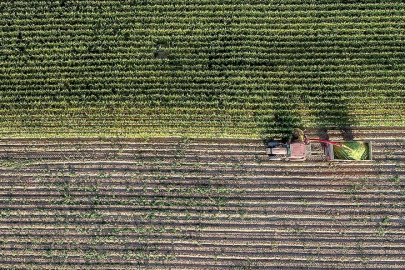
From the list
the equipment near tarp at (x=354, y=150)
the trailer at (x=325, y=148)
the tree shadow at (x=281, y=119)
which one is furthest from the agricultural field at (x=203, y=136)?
the equipment near tarp at (x=354, y=150)

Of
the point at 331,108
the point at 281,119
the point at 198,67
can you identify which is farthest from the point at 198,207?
the point at 331,108

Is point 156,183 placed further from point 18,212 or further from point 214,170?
point 18,212

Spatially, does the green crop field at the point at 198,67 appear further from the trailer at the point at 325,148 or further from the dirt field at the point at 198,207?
the dirt field at the point at 198,207

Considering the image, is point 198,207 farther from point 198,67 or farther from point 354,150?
point 354,150

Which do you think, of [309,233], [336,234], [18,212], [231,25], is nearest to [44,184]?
[18,212]

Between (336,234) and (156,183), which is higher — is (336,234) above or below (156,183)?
below

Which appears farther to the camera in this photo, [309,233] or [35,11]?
[35,11]
